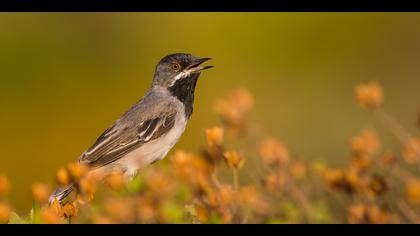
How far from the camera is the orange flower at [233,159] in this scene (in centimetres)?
480

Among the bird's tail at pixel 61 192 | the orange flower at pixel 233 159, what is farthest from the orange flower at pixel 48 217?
the bird's tail at pixel 61 192

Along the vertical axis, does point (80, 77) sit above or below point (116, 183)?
below

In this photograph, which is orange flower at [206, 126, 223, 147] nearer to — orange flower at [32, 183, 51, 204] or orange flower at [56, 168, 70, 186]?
orange flower at [56, 168, 70, 186]

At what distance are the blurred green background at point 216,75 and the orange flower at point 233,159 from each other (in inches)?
226

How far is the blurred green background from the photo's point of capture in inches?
475

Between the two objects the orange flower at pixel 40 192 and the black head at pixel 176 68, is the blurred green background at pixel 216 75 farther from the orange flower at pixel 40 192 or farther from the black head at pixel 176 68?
the orange flower at pixel 40 192

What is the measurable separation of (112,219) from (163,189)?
36 cm

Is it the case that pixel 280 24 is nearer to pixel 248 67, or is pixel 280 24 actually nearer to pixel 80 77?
pixel 248 67

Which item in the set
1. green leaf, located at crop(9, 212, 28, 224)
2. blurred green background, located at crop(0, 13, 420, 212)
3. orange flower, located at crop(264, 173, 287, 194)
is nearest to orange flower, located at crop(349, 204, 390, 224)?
orange flower, located at crop(264, 173, 287, 194)

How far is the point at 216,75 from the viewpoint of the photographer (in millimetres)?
15172

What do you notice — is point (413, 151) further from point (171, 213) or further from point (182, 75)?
point (182, 75)

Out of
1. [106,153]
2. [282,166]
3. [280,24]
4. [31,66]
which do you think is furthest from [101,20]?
[282,166]

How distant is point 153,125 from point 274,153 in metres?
2.87

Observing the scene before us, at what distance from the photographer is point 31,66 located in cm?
1402
